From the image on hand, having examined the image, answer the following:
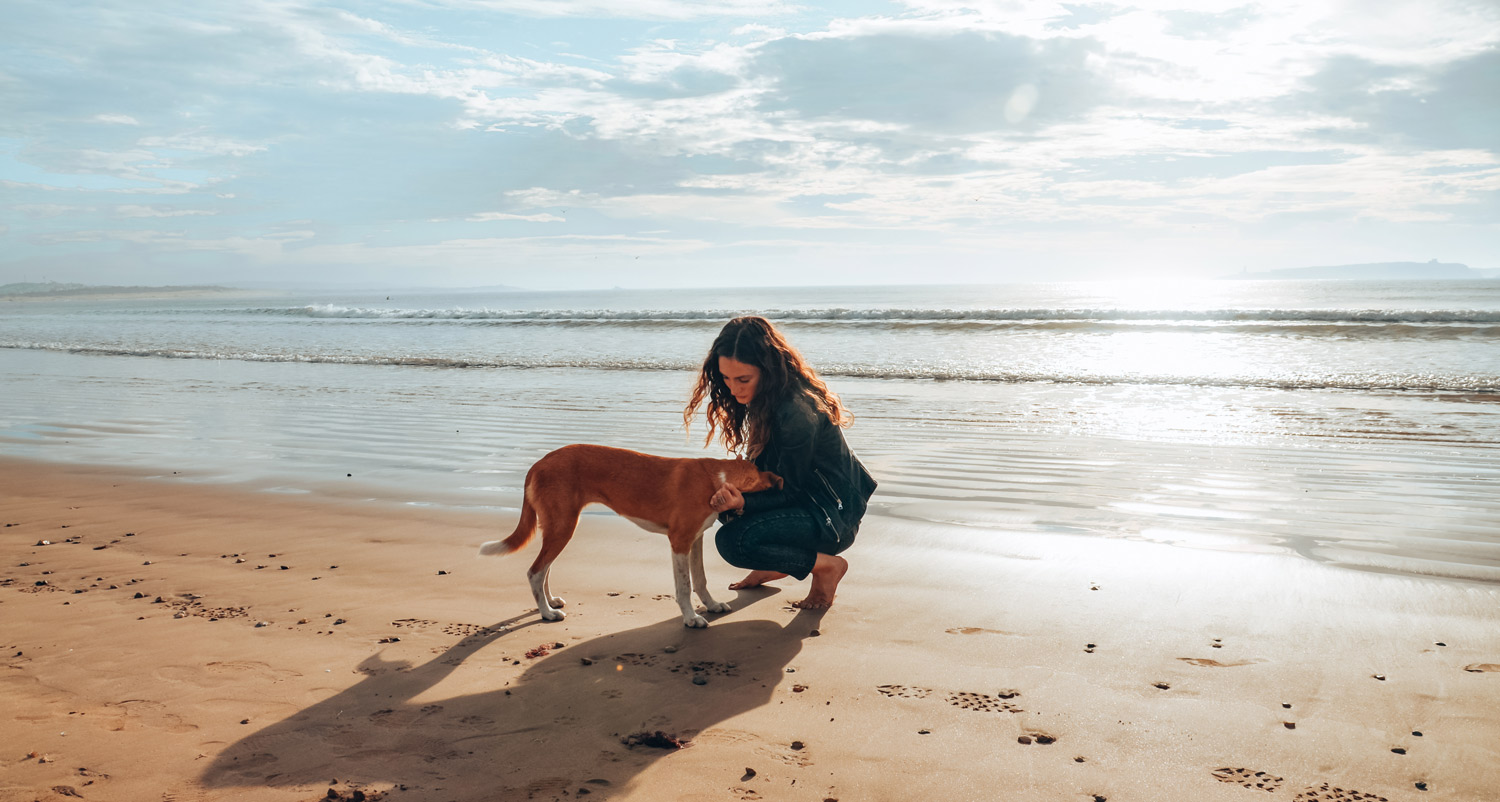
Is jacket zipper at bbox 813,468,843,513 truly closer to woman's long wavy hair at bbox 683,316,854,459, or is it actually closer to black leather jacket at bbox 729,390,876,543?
black leather jacket at bbox 729,390,876,543

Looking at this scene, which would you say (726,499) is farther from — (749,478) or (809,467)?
(809,467)

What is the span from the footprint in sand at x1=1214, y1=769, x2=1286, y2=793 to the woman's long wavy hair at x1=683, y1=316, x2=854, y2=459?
2.25m

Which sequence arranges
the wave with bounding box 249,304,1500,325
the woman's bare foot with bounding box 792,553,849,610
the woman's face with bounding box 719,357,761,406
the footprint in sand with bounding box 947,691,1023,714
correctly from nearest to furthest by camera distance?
1. the footprint in sand with bounding box 947,691,1023,714
2. the woman's face with bounding box 719,357,761,406
3. the woman's bare foot with bounding box 792,553,849,610
4. the wave with bounding box 249,304,1500,325

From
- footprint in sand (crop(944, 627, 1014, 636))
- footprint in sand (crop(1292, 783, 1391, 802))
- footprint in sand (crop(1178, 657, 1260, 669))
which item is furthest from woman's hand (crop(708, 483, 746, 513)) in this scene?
footprint in sand (crop(1292, 783, 1391, 802))

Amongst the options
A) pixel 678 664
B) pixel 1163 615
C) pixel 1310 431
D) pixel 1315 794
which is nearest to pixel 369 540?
pixel 678 664

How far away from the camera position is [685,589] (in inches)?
167

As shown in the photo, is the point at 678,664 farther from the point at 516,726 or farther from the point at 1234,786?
the point at 1234,786

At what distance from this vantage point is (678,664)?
3801 millimetres

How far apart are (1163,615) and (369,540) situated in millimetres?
4914

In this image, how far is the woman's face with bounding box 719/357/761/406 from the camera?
4.26m

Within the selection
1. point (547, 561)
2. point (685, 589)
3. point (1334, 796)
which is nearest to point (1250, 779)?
point (1334, 796)

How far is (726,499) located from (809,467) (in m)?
0.58

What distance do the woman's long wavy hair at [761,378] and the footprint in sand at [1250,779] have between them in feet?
7.37

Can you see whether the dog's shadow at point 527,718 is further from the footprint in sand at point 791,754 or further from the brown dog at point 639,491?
the brown dog at point 639,491
